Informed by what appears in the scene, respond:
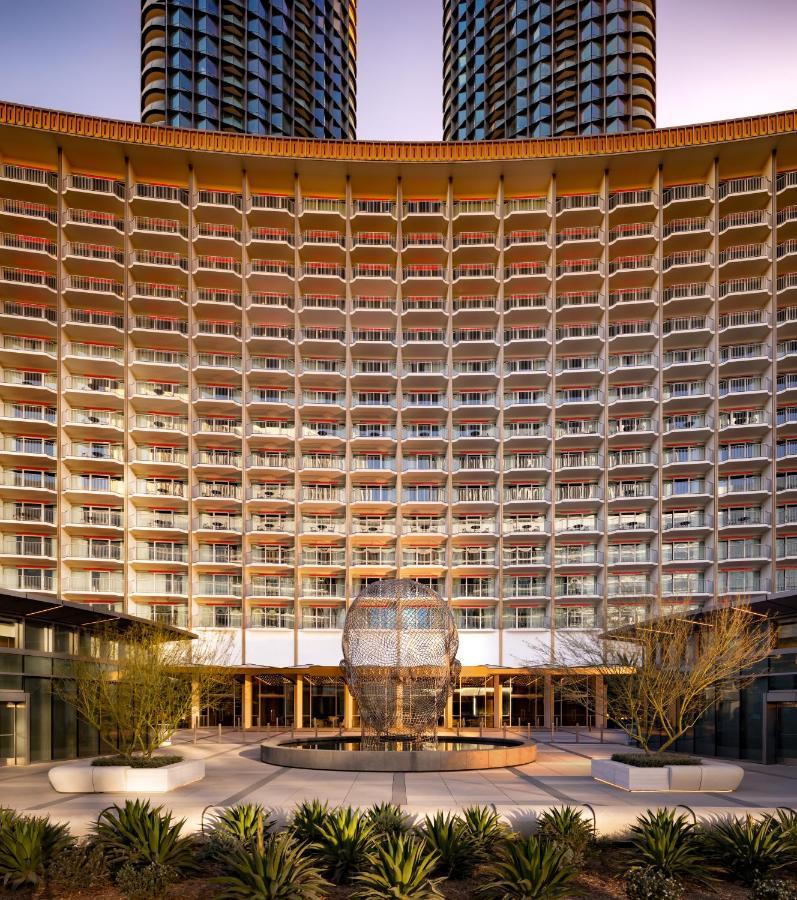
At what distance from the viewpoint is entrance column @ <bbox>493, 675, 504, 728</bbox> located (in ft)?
189

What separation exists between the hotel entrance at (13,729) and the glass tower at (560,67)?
7586 centimetres

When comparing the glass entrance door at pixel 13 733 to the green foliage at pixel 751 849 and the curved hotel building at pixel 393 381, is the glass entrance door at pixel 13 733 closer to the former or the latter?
the green foliage at pixel 751 849

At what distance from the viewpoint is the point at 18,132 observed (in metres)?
55.8

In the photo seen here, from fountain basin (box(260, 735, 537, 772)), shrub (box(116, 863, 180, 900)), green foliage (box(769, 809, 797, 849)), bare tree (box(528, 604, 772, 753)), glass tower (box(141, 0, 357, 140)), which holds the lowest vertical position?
fountain basin (box(260, 735, 537, 772))

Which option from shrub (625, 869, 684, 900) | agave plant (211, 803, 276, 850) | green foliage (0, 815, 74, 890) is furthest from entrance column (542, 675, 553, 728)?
Answer: green foliage (0, 815, 74, 890)

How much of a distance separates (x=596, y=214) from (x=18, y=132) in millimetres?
37515

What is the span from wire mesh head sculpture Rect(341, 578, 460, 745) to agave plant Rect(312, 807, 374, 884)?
1336 cm

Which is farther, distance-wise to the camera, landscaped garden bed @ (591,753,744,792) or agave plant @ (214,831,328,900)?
landscaped garden bed @ (591,753,744,792)

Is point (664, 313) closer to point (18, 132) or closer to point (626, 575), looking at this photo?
point (626, 575)

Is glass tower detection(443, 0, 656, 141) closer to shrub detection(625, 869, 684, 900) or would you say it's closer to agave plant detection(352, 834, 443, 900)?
shrub detection(625, 869, 684, 900)

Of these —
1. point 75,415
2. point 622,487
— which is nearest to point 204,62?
point 75,415

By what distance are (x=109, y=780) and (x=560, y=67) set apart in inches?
3369

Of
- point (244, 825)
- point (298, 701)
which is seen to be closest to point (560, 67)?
point (298, 701)

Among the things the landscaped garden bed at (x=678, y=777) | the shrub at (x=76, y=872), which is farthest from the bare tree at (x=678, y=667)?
the shrub at (x=76, y=872)
